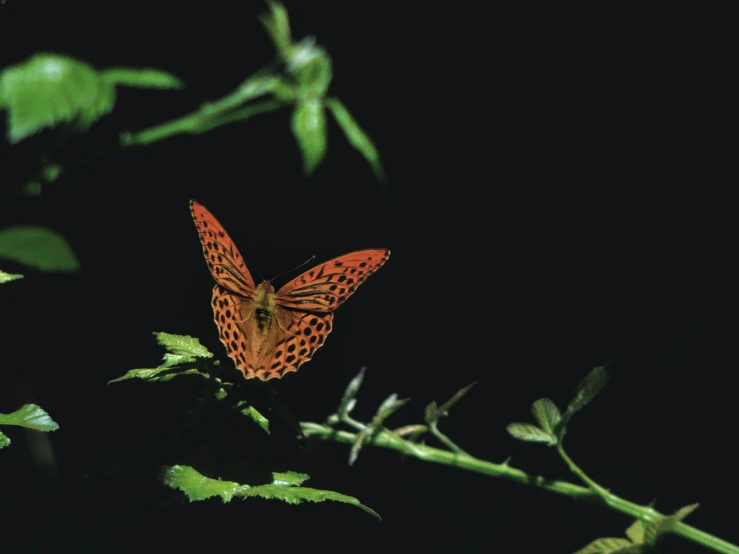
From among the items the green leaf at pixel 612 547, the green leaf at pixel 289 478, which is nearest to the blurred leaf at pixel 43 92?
the green leaf at pixel 289 478

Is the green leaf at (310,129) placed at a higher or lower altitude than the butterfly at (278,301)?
higher

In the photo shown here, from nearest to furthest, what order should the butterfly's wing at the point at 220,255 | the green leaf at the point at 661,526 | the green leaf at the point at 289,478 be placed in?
the green leaf at the point at 661,526 < the green leaf at the point at 289,478 < the butterfly's wing at the point at 220,255

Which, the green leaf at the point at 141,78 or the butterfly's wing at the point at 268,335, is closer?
the green leaf at the point at 141,78

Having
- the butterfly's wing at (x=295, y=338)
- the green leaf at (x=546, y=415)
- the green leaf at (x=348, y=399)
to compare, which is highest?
the butterfly's wing at (x=295, y=338)

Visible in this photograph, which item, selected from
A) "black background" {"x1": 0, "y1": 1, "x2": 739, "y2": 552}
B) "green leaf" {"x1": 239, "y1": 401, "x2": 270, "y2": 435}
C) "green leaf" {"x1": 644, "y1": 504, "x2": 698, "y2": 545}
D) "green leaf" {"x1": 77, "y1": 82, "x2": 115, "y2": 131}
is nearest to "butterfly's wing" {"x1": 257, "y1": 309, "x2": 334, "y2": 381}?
"green leaf" {"x1": 239, "y1": 401, "x2": 270, "y2": 435}

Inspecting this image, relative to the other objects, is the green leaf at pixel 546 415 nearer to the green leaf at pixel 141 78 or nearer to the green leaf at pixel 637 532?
the green leaf at pixel 637 532

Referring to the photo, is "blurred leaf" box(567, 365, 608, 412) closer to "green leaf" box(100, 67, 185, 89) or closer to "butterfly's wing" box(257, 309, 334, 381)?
"butterfly's wing" box(257, 309, 334, 381)
